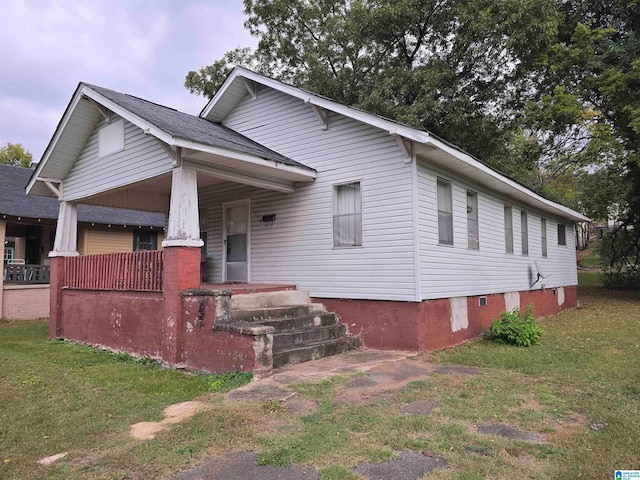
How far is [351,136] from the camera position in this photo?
8594mm

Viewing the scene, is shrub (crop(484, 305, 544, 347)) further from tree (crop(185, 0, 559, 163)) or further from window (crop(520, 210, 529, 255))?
tree (crop(185, 0, 559, 163))

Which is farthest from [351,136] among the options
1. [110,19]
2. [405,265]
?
[110,19]

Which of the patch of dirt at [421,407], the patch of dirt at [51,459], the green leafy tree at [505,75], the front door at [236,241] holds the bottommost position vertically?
the patch of dirt at [51,459]

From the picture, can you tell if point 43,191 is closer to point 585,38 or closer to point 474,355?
point 474,355

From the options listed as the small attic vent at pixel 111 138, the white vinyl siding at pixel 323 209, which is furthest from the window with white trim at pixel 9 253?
the small attic vent at pixel 111 138

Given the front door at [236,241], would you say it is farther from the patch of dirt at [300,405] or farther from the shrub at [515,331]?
the shrub at [515,331]

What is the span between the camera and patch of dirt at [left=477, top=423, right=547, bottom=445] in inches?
152

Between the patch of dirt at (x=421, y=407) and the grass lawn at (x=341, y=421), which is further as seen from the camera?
the patch of dirt at (x=421, y=407)

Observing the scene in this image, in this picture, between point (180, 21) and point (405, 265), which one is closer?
point (405, 265)

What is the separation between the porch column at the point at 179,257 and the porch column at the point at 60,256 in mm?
4768

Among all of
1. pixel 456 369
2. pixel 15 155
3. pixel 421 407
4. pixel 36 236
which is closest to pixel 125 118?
pixel 421 407

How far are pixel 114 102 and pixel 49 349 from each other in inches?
204

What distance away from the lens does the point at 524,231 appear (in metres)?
12.9

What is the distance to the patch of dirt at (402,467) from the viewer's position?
3.22 metres
